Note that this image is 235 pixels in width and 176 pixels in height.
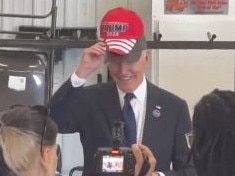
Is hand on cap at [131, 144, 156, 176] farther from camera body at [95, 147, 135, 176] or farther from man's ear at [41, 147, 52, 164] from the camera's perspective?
man's ear at [41, 147, 52, 164]

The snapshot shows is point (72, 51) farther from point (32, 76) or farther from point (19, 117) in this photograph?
point (19, 117)

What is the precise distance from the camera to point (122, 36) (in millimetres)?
1750

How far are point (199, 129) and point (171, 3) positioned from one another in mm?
2138

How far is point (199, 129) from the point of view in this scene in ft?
3.71

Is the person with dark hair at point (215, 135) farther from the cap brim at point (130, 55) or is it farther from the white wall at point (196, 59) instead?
the white wall at point (196, 59)

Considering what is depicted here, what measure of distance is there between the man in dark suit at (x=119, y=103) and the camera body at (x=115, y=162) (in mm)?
324

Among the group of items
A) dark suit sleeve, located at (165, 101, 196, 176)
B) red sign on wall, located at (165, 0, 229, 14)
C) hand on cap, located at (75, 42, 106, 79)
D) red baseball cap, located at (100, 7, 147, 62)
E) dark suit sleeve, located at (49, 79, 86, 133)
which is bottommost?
dark suit sleeve, located at (165, 101, 196, 176)

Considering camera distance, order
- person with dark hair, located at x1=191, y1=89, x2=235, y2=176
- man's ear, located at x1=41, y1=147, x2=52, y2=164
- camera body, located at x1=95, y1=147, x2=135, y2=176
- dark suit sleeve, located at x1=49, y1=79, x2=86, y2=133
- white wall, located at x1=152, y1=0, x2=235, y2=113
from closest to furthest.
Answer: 1. person with dark hair, located at x1=191, y1=89, x2=235, y2=176
2. man's ear, located at x1=41, y1=147, x2=52, y2=164
3. camera body, located at x1=95, y1=147, x2=135, y2=176
4. dark suit sleeve, located at x1=49, y1=79, x2=86, y2=133
5. white wall, located at x1=152, y1=0, x2=235, y2=113

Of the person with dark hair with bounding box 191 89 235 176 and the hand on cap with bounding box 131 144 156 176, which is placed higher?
the person with dark hair with bounding box 191 89 235 176

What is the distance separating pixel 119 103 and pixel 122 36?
0.69 feet

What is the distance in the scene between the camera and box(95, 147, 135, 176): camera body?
1.35m

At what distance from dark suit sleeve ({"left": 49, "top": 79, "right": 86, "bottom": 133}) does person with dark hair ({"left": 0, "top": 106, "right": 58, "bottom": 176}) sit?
38 centimetres

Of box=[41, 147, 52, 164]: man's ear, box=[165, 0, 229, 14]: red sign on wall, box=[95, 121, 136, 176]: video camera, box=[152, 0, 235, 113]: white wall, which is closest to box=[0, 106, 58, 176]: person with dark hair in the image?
box=[41, 147, 52, 164]: man's ear

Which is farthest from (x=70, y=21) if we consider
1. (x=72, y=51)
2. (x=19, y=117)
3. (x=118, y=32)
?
(x=19, y=117)
